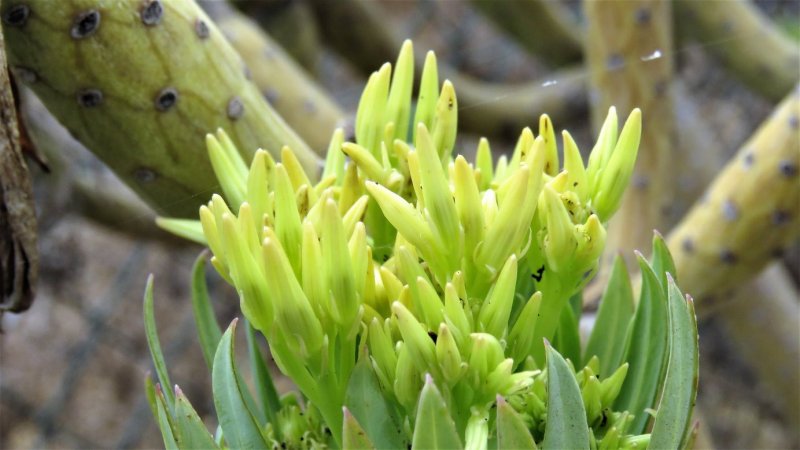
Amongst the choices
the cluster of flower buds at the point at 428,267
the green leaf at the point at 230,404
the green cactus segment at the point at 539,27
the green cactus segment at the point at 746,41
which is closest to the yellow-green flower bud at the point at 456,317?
the cluster of flower buds at the point at 428,267

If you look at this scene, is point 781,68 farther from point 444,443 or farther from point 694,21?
point 444,443

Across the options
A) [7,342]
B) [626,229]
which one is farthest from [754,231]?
[7,342]

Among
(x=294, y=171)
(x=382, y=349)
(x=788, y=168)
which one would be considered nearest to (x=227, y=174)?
(x=294, y=171)

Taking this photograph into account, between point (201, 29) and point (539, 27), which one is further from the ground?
point (539, 27)

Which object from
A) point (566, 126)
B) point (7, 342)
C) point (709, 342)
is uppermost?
point (566, 126)

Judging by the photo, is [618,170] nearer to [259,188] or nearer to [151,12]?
[259,188]

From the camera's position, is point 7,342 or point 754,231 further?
point 7,342

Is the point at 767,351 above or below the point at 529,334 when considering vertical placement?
above

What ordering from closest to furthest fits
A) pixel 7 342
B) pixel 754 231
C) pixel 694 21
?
1. pixel 754 231
2. pixel 694 21
3. pixel 7 342
